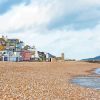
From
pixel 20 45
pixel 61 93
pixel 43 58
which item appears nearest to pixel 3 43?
pixel 20 45

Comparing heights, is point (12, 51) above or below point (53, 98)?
above

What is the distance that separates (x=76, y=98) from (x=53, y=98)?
1.59 meters

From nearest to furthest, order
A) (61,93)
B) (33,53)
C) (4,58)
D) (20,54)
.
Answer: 1. (61,93)
2. (4,58)
3. (20,54)
4. (33,53)

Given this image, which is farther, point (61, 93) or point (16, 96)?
point (61, 93)

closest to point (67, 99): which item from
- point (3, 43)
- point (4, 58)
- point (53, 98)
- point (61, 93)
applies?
point (53, 98)

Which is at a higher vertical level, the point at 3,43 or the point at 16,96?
the point at 3,43

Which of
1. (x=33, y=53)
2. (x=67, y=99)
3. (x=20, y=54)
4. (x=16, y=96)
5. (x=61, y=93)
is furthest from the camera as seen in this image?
(x=33, y=53)

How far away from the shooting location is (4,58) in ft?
349

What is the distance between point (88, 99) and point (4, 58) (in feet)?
287

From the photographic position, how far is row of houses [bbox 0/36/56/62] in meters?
108

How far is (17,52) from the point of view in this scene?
11281 centimetres

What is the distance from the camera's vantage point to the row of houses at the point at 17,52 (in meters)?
108

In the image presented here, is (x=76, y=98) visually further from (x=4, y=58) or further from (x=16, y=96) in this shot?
(x=4, y=58)

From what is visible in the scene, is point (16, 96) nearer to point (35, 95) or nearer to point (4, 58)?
point (35, 95)
